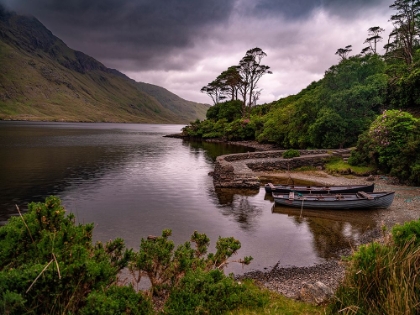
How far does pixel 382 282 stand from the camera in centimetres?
555

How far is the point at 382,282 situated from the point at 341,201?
52.9 feet

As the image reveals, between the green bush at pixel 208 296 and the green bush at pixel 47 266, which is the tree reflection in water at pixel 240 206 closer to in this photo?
the green bush at pixel 208 296

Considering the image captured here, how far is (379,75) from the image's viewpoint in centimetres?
4312

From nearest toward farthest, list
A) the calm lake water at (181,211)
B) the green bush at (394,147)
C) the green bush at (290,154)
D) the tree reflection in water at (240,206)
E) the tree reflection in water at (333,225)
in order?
the tree reflection in water at (333,225) → the calm lake water at (181,211) → the tree reflection in water at (240,206) → the green bush at (394,147) → the green bush at (290,154)

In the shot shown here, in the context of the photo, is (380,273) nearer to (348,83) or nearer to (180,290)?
(180,290)

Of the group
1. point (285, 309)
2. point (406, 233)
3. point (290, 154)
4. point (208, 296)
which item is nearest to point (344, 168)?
point (290, 154)

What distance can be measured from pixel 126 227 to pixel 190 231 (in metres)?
3.96

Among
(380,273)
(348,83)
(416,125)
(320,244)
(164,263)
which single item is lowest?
(320,244)

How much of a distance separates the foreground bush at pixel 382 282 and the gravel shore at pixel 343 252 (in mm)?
618

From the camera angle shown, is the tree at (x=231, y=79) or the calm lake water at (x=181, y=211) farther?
the tree at (x=231, y=79)

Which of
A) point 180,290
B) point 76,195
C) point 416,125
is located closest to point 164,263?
point 180,290

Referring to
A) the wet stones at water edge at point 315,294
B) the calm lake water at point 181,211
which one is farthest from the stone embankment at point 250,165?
the wet stones at water edge at point 315,294

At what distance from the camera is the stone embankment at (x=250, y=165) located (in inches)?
1098

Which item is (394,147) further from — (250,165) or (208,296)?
(208,296)
